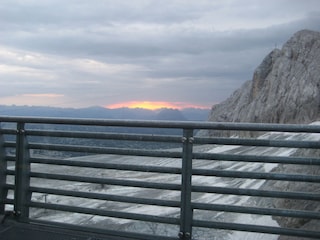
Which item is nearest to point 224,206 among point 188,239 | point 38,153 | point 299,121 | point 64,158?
point 188,239

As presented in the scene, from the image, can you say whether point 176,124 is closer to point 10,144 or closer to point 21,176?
point 21,176

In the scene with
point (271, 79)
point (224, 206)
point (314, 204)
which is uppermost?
point (271, 79)

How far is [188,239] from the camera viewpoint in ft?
14.9

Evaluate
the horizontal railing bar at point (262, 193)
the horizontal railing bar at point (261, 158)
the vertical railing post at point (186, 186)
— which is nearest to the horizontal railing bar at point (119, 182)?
the vertical railing post at point (186, 186)

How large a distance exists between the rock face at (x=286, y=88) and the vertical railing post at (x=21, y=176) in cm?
3692

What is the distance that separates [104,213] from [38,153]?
1.22 meters

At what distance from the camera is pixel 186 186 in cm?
453

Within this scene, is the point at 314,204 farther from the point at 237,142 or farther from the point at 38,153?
the point at 38,153

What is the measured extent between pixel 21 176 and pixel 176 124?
2.08 m

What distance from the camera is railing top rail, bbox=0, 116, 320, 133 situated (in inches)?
163

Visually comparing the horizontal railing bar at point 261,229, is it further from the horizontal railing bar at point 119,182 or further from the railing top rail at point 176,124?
the railing top rail at point 176,124

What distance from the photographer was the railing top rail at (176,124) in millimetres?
4145

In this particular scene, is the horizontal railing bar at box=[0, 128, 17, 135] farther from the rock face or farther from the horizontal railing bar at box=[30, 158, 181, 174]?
the rock face

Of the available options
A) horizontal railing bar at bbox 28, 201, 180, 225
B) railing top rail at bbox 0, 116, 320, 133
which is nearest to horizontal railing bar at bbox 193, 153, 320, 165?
railing top rail at bbox 0, 116, 320, 133
